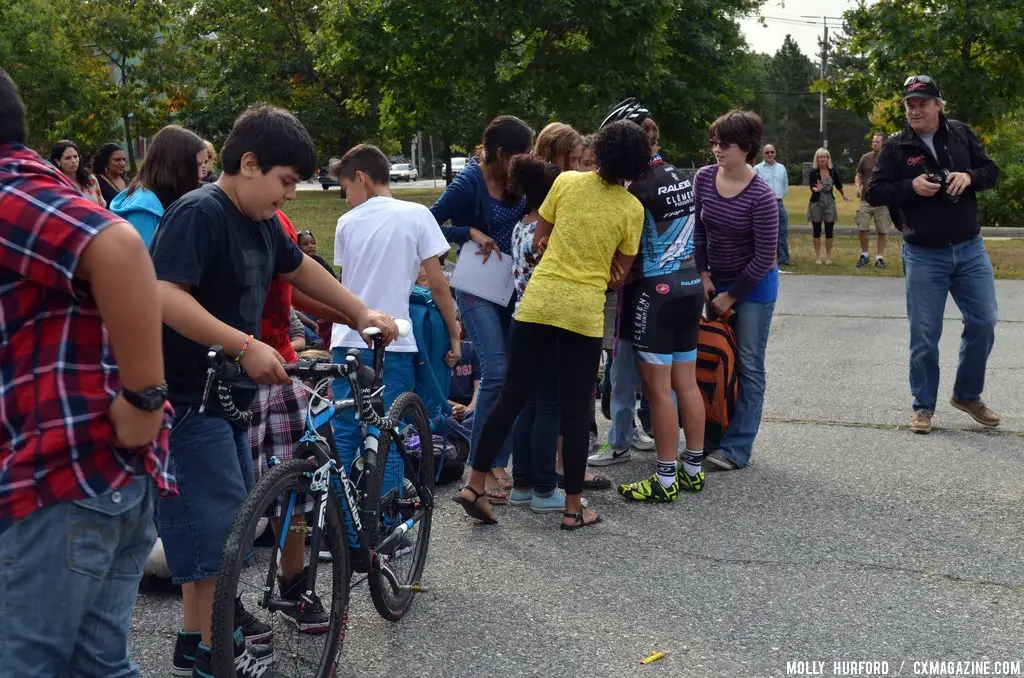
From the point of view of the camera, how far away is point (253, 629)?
11.8ft

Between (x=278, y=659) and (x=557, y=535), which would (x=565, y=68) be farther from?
(x=278, y=659)

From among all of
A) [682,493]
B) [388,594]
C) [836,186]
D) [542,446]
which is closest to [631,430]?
[682,493]

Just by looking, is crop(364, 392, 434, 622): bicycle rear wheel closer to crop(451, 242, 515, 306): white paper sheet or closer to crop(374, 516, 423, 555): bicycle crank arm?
crop(374, 516, 423, 555): bicycle crank arm

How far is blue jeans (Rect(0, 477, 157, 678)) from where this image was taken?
235 centimetres

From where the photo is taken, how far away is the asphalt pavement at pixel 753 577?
4039 mm

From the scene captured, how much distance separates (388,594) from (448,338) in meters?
1.68

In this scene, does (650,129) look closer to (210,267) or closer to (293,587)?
(210,267)

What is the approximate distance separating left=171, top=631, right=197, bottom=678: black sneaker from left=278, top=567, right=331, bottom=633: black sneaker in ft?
1.19

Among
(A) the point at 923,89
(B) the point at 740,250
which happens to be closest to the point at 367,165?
(B) the point at 740,250

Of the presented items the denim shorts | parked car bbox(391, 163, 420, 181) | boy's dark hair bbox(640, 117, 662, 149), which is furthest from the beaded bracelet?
parked car bbox(391, 163, 420, 181)

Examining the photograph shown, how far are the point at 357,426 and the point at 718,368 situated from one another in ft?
8.89

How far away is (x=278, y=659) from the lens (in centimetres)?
363

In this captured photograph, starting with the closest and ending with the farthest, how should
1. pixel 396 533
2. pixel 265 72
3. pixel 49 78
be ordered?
pixel 396 533, pixel 49 78, pixel 265 72

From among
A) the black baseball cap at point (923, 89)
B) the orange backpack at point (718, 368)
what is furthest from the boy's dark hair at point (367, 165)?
the black baseball cap at point (923, 89)
